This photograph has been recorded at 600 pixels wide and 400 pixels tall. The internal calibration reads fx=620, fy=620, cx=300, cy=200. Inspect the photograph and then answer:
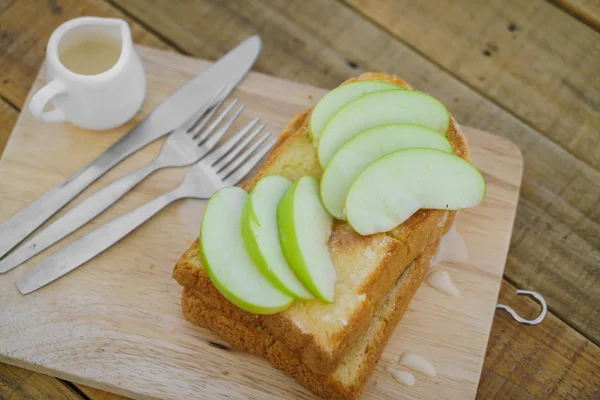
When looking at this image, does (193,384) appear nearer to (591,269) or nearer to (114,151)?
(114,151)

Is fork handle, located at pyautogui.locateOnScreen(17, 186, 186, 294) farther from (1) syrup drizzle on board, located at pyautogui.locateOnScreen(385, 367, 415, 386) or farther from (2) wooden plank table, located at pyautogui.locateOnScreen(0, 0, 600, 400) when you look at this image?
(1) syrup drizzle on board, located at pyautogui.locateOnScreen(385, 367, 415, 386)

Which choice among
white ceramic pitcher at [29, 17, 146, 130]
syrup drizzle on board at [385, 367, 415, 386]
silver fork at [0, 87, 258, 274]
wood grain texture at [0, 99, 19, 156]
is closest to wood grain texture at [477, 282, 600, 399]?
syrup drizzle on board at [385, 367, 415, 386]

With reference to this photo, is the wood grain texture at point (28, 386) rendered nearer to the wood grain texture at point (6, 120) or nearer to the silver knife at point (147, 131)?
the silver knife at point (147, 131)

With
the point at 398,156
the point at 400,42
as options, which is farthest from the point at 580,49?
the point at 398,156

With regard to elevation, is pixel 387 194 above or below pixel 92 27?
above

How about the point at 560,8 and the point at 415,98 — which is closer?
the point at 415,98

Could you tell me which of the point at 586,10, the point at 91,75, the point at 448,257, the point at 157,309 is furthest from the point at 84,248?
the point at 586,10

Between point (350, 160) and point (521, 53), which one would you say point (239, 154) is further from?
point (521, 53)
